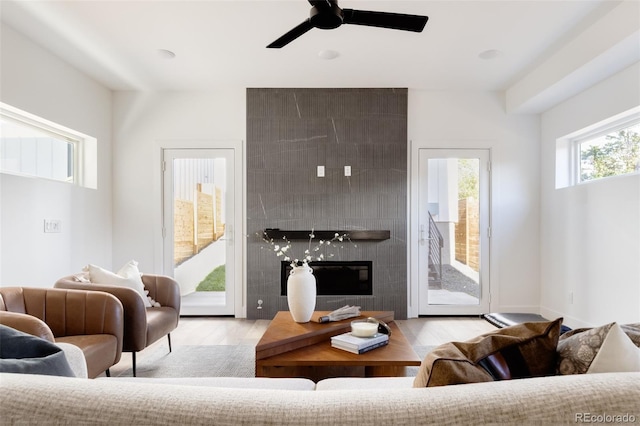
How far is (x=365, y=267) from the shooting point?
4.25m

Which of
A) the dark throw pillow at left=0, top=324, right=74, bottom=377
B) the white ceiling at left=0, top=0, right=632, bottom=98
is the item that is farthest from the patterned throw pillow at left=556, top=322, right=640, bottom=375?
the white ceiling at left=0, top=0, right=632, bottom=98

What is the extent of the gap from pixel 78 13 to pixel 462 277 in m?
4.33

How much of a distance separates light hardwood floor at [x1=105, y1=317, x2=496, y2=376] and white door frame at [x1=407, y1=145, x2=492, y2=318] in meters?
0.11

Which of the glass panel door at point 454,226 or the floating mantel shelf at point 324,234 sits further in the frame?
the glass panel door at point 454,226

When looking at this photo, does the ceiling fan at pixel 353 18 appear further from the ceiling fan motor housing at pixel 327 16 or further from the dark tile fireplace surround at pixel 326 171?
the dark tile fireplace surround at pixel 326 171

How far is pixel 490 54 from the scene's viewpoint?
3328 mm

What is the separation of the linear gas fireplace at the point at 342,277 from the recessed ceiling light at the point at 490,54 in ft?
7.65

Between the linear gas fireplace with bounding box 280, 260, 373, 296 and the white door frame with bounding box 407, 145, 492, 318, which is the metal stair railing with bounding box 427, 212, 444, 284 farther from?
the linear gas fireplace with bounding box 280, 260, 373, 296

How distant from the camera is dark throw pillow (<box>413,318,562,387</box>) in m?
0.89

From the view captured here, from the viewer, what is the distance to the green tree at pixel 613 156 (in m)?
3.18

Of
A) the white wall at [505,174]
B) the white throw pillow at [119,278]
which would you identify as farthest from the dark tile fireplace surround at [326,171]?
the white throw pillow at [119,278]

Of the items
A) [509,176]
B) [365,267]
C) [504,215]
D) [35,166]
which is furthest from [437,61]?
[35,166]

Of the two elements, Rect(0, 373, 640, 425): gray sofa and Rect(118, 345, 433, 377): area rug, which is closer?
Rect(0, 373, 640, 425): gray sofa

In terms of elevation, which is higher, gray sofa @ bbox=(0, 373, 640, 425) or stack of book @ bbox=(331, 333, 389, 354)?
gray sofa @ bbox=(0, 373, 640, 425)
